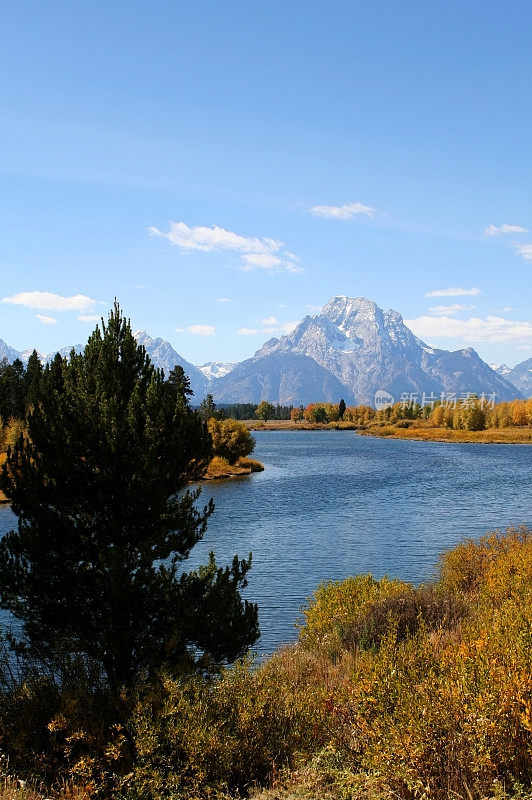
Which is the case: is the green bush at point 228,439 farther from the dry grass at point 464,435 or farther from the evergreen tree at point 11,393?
the dry grass at point 464,435

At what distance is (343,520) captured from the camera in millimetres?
46500

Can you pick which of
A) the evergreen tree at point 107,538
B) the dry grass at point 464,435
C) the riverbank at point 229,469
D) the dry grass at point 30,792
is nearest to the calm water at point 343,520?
the riverbank at point 229,469

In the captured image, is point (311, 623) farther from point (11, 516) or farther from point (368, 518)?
point (11, 516)

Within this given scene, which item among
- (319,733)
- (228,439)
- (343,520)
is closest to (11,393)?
(228,439)

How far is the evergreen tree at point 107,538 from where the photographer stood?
1342cm

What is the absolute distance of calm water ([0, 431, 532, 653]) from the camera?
99.7 feet

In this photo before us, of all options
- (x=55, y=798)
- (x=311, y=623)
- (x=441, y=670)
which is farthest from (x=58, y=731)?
(x=311, y=623)

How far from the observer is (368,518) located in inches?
1857

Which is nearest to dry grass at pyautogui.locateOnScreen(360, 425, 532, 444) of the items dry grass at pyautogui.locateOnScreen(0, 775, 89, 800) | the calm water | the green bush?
the calm water

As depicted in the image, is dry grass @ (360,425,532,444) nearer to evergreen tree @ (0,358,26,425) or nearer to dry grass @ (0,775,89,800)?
evergreen tree @ (0,358,26,425)

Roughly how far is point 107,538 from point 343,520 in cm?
3431

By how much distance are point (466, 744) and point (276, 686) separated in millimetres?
3927

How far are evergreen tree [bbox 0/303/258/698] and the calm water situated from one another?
836 centimetres

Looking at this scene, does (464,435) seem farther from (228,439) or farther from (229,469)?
(229,469)
